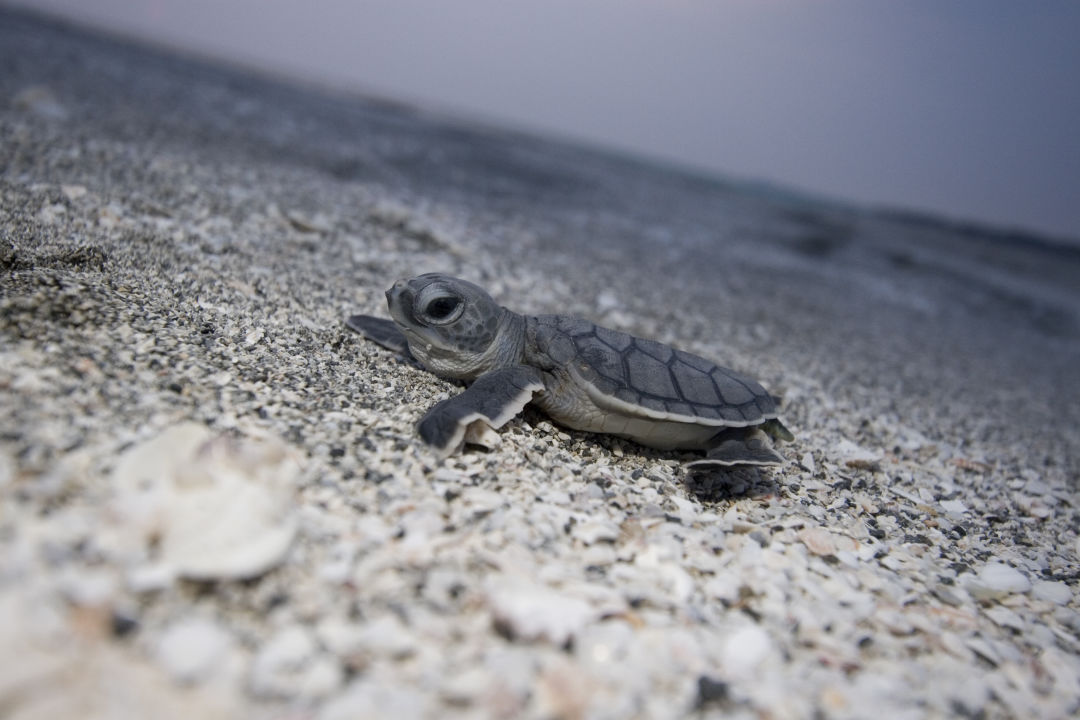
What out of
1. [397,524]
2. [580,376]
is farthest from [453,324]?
[397,524]

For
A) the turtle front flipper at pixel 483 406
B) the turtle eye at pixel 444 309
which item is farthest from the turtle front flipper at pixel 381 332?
the turtle front flipper at pixel 483 406

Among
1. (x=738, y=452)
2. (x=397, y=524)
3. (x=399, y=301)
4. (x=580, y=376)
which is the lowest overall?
(x=397, y=524)

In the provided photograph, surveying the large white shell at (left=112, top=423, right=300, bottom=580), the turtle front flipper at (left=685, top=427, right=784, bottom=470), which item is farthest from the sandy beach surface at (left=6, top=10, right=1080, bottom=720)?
the turtle front flipper at (left=685, top=427, right=784, bottom=470)

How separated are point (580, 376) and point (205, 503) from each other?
4.67 ft

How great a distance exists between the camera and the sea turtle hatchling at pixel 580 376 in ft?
7.76

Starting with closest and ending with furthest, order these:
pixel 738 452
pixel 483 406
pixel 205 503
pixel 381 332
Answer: pixel 205 503
pixel 483 406
pixel 738 452
pixel 381 332

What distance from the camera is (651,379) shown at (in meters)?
2.45

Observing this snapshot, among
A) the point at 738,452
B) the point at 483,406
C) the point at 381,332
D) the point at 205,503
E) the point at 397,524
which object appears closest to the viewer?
the point at 205,503

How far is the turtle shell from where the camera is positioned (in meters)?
2.36

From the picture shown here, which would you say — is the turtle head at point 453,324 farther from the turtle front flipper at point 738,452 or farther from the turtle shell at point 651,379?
the turtle front flipper at point 738,452

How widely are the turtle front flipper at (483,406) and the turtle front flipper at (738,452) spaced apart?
2.37ft

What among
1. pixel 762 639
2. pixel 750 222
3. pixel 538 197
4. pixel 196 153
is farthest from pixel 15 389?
pixel 750 222

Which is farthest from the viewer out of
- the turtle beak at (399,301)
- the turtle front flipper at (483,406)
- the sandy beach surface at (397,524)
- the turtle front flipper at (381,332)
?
the turtle front flipper at (381,332)

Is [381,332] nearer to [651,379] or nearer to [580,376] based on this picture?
[580,376]
